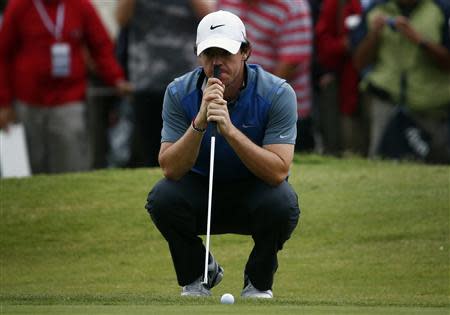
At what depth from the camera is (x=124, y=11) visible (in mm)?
16781

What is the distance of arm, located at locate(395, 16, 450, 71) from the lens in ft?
52.2

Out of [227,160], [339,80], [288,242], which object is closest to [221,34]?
[227,160]

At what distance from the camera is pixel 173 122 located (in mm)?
9859

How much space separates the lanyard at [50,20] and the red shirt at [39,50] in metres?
0.03

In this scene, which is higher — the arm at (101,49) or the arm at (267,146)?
the arm at (267,146)

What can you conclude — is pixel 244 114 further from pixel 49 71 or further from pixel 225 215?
pixel 49 71

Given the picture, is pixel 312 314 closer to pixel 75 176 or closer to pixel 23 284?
pixel 23 284

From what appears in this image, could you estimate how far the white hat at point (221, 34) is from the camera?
9.65 metres

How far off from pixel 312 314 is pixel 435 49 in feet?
26.1

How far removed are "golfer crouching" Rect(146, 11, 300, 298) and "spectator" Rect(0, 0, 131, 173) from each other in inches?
250

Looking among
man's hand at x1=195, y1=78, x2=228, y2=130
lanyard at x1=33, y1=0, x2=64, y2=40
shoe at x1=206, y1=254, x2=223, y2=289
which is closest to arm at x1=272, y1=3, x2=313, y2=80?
lanyard at x1=33, y1=0, x2=64, y2=40

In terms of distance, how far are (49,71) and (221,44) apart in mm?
6730

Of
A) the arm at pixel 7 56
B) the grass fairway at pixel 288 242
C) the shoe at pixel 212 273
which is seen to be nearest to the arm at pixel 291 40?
the grass fairway at pixel 288 242

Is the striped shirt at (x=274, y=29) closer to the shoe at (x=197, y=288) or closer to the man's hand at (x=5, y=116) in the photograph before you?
the man's hand at (x=5, y=116)
